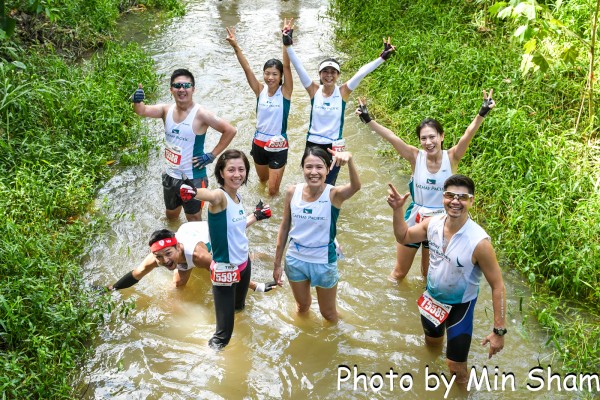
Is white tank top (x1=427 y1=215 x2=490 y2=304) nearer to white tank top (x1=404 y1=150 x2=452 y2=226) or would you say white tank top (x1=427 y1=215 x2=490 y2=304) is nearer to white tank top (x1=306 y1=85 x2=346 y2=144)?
white tank top (x1=404 y1=150 x2=452 y2=226)

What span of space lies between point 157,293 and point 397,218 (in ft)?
9.73

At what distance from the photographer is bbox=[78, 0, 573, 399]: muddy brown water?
16.7 ft

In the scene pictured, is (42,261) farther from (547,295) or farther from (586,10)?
(586,10)

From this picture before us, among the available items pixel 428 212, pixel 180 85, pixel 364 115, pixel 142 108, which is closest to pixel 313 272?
pixel 428 212

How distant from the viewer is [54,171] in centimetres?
769

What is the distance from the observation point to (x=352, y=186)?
4.82 meters

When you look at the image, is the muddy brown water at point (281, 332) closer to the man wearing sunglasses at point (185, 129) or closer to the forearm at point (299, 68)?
the man wearing sunglasses at point (185, 129)

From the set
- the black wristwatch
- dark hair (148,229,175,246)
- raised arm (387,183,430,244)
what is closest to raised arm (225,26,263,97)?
dark hair (148,229,175,246)

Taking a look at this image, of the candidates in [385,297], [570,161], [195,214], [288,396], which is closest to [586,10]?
[570,161]

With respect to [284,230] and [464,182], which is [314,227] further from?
[464,182]

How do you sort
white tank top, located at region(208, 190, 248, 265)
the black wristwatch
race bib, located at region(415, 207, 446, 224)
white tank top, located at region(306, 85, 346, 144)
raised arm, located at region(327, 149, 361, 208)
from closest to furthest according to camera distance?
1. the black wristwatch
2. raised arm, located at region(327, 149, 361, 208)
3. white tank top, located at region(208, 190, 248, 265)
4. race bib, located at region(415, 207, 446, 224)
5. white tank top, located at region(306, 85, 346, 144)

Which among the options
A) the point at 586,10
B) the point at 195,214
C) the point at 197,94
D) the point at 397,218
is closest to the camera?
the point at 397,218

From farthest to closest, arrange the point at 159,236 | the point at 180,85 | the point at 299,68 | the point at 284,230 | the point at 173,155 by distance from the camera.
→ 1. the point at 299,68
2. the point at 173,155
3. the point at 180,85
4. the point at 159,236
5. the point at 284,230

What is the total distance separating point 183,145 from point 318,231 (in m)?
2.15
